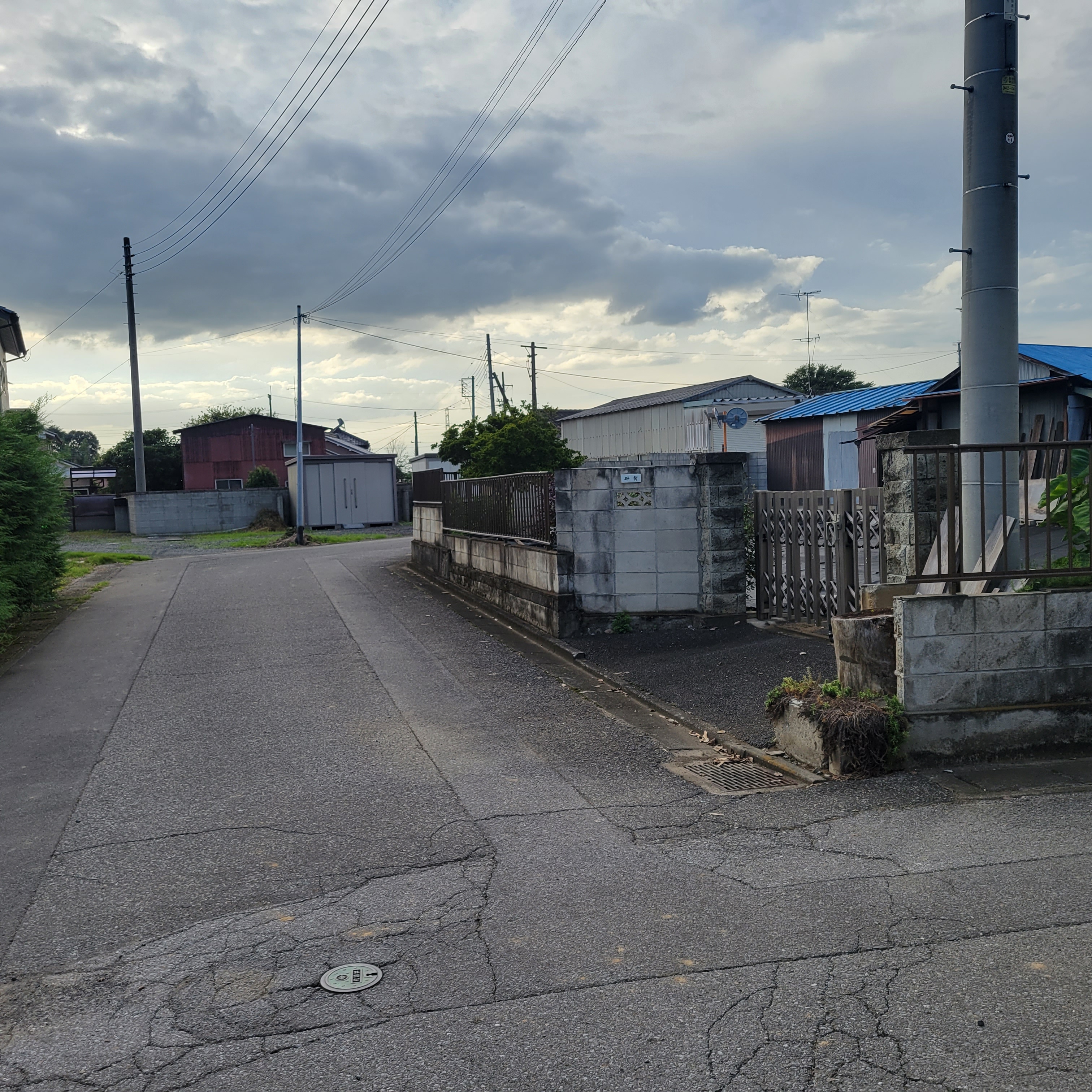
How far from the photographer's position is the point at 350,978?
3691 millimetres

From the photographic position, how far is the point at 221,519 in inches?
1677

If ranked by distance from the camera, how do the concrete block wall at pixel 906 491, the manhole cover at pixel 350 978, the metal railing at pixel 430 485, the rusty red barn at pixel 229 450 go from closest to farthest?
the manhole cover at pixel 350 978 < the concrete block wall at pixel 906 491 < the metal railing at pixel 430 485 < the rusty red barn at pixel 229 450

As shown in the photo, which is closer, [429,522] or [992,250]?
[992,250]

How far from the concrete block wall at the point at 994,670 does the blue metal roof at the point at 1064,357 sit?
977 cm

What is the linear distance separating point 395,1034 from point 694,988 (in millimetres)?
1090

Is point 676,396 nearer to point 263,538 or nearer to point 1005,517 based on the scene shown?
point 263,538

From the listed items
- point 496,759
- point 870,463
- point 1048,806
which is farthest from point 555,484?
point 870,463

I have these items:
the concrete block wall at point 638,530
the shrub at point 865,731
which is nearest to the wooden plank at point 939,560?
the shrub at point 865,731

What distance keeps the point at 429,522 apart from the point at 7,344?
689 inches

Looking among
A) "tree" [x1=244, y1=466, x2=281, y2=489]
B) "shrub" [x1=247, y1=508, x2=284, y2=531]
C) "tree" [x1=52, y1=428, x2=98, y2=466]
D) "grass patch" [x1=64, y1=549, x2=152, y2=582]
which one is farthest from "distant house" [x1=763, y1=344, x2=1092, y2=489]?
Result: "tree" [x1=52, y1=428, x2=98, y2=466]

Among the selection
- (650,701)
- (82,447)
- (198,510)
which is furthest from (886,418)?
(82,447)

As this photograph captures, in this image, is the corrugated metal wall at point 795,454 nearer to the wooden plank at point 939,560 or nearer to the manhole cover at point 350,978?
the wooden plank at point 939,560

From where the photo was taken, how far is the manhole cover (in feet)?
11.9

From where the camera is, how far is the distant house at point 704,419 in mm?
39406
